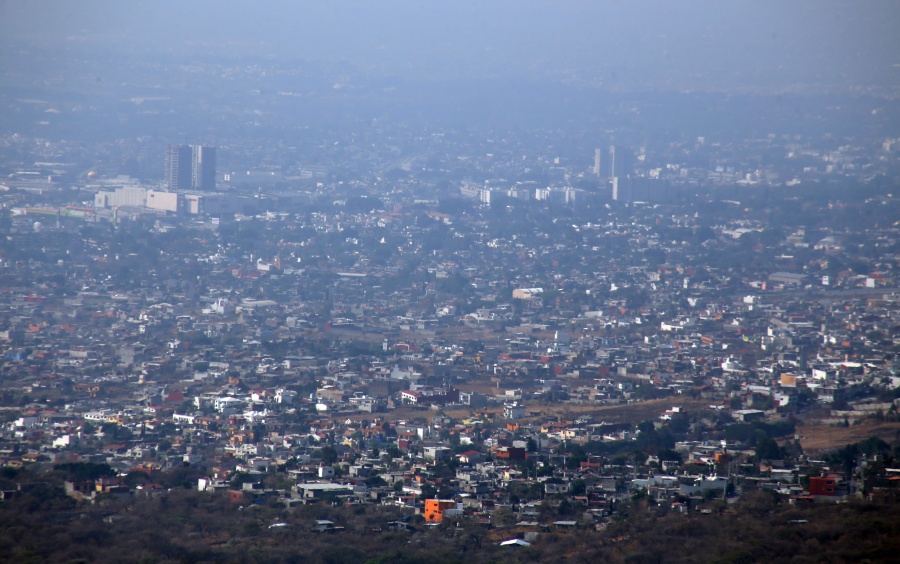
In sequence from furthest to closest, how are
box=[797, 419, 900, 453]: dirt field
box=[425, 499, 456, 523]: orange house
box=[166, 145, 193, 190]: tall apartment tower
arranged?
1. box=[166, 145, 193, 190]: tall apartment tower
2. box=[797, 419, 900, 453]: dirt field
3. box=[425, 499, 456, 523]: orange house

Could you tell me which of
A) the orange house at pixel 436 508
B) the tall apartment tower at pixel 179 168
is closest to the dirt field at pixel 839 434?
the orange house at pixel 436 508

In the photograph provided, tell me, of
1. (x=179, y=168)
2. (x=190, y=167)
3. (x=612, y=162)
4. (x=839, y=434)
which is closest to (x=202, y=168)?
(x=190, y=167)

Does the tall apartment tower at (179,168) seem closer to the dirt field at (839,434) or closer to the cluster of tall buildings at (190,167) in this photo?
the cluster of tall buildings at (190,167)

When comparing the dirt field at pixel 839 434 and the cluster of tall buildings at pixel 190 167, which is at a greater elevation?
the cluster of tall buildings at pixel 190 167

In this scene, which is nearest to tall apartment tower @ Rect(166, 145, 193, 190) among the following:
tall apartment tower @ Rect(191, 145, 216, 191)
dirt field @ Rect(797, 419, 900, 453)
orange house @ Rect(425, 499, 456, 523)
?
tall apartment tower @ Rect(191, 145, 216, 191)

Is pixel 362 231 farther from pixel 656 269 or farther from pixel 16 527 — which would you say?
pixel 16 527

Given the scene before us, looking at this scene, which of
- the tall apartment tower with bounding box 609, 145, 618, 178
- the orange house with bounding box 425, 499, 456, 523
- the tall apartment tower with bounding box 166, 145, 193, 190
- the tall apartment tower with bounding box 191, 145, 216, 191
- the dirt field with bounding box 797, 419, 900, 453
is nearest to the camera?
the orange house with bounding box 425, 499, 456, 523

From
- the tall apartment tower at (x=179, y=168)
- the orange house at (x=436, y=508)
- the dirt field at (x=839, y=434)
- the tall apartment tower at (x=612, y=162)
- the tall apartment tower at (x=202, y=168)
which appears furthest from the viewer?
the tall apartment tower at (x=612, y=162)

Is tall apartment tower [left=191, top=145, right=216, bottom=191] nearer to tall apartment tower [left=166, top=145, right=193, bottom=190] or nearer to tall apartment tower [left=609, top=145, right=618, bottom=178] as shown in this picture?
tall apartment tower [left=166, top=145, right=193, bottom=190]
